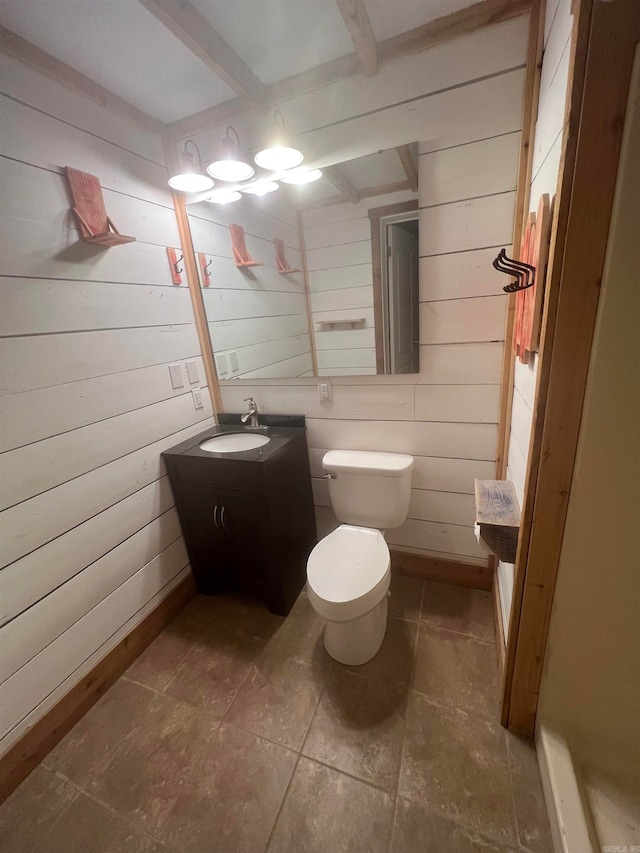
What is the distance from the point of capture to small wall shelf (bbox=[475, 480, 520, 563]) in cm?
105

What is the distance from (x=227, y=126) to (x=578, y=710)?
2509mm

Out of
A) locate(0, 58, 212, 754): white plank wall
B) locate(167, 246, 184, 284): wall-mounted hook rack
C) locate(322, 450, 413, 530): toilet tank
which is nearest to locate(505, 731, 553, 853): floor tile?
locate(322, 450, 413, 530): toilet tank

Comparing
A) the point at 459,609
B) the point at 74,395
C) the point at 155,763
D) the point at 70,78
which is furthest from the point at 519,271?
the point at 155,763

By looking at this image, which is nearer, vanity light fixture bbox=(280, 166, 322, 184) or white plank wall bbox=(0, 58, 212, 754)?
white plank wall bbox=(0, 58, 212, 754)

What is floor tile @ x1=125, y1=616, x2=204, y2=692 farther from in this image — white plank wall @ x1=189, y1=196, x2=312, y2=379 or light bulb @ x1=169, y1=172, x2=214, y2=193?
light bulb @ x1=169, y1=172, x2=214, y2=193

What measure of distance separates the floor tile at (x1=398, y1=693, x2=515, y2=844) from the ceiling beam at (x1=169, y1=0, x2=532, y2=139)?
7.75ft

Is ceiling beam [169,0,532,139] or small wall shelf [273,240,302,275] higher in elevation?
ceiling beam [169,0,532,139]

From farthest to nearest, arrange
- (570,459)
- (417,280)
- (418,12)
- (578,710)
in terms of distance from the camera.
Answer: (417,280) → (418,12) → (578,710) → (570,459)

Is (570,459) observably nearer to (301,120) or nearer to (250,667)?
(250,667)

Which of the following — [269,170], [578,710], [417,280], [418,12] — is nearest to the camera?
[578,710]

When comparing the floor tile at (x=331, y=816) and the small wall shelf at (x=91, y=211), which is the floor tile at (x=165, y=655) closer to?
the floor tile at (x=331, y=816)

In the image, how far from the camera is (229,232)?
168cm

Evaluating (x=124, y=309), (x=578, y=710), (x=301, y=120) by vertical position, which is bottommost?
(x=578, y=710)

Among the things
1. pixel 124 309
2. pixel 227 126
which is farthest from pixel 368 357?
pixel 227 126
